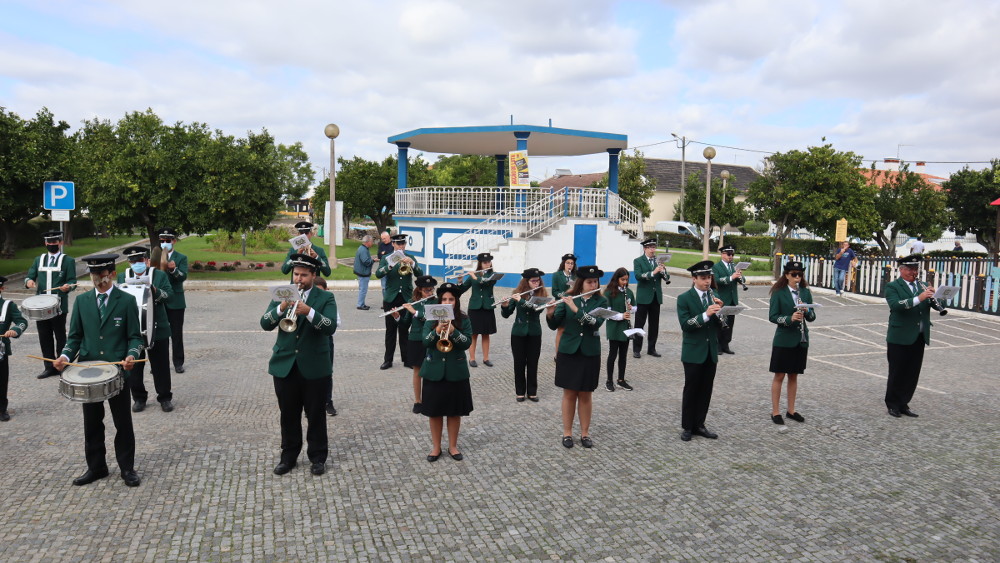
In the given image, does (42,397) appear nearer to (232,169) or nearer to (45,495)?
(45,495)

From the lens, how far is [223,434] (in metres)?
7.42

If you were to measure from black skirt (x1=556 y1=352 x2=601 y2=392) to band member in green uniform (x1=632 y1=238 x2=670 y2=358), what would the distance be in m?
4.89

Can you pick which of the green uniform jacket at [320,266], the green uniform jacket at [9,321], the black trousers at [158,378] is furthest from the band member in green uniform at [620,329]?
the green uniform jacket at [9,321]

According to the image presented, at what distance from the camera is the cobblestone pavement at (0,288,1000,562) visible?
→ 505 cm

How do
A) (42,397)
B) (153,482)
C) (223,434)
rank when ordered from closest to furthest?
(153,482) → (223,434) → (42,397)

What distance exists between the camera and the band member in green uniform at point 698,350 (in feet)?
24.4

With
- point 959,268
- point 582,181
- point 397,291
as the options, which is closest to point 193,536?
point 397,291

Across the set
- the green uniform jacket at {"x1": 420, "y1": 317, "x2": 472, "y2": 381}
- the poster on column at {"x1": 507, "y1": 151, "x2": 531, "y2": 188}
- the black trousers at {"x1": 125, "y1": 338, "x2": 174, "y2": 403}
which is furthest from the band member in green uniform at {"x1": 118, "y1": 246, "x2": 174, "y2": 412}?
the poster on column at {"x1": 507, "y1": 151, "x2": 531, "y2": 188}

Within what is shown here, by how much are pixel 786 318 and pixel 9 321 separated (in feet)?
28.8

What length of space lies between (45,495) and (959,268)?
76.8 feet

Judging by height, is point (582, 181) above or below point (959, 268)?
above

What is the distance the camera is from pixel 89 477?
19.7ft

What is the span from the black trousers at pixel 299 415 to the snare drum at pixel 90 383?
129 cm

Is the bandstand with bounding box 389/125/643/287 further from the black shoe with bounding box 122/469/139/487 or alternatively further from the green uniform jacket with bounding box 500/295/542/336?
the black shoe with bounding box 122/469/139/487
